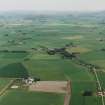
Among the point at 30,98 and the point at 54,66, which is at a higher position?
the point at 30,98

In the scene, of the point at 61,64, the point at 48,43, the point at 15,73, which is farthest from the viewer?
the point at 48,43

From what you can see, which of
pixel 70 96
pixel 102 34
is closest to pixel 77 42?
pixel 102 34

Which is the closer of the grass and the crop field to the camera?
the grass

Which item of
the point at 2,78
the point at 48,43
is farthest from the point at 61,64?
the point at 48,43

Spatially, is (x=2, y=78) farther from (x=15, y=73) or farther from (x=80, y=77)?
(x=80, y=77)

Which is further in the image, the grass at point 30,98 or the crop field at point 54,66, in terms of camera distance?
the crop field at point 54,66

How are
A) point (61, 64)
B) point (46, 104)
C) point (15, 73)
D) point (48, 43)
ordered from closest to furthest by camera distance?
point (46, 104) → point (15, 73) → point (61, 64) → point (48, 43)

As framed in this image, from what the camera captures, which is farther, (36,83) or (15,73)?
(15,73)

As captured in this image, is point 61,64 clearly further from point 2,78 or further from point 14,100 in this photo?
point 14,100

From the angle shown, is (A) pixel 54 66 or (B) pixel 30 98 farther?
(A) pixel 54 66
